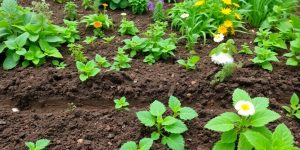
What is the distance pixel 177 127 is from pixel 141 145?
302 millimetres

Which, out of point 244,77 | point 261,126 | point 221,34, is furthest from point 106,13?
point 261,126

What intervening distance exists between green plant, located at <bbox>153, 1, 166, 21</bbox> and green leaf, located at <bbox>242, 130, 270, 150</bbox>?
2169 mm

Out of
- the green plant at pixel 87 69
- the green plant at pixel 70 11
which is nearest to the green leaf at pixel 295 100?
the green plant at pixel 87 69

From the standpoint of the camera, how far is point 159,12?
171 inches

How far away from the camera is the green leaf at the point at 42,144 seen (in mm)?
2719

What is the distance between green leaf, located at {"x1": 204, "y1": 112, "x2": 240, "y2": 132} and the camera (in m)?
2.55

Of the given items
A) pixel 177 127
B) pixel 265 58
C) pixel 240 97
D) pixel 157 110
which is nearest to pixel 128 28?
pixel 265 58

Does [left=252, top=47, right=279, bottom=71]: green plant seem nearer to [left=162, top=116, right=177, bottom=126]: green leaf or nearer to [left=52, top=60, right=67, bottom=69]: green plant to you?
[left=162, top=116, right=177, bottom=126]: green leaf

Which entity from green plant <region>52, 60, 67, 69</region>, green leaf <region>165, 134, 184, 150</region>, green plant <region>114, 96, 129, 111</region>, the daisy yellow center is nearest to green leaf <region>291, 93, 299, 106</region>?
the daisy yellow center

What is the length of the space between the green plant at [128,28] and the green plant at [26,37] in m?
0.57

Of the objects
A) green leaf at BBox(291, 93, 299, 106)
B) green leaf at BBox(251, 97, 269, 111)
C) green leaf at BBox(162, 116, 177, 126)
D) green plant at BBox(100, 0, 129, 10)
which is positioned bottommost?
green leaf at BBox(291, 93, 299, 106)

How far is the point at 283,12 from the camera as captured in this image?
171 inches

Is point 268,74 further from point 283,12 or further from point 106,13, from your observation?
point 106,13

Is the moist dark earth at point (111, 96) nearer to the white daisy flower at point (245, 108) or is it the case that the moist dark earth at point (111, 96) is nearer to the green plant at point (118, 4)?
the white daisy flower at point (245, 108)
